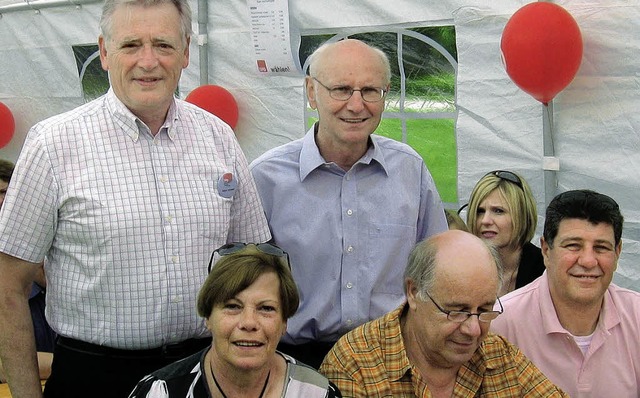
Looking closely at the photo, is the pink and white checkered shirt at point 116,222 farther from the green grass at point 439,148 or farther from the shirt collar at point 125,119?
the green grass at point 439,148

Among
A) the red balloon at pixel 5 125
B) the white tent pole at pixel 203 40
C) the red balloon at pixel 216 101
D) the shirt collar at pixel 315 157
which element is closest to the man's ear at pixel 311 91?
the shirt collar at pixel 315 157

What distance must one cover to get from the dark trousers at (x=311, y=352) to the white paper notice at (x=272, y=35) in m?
2.32

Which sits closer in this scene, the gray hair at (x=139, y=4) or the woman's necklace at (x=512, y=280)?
the gray hair at (x=139, y=4)

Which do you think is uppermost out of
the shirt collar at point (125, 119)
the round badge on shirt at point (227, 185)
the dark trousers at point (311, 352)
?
the shirt collar at point (125, 119)

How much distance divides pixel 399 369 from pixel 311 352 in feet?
1.36

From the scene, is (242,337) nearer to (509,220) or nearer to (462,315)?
(462,315)

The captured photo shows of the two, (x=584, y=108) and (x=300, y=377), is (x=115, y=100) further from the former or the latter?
(x=584, y=108)

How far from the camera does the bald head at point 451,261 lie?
97.0 inches

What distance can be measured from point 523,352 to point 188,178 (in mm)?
1283

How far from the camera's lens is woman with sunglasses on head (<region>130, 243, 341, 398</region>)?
231cm

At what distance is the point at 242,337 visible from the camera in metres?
2.31

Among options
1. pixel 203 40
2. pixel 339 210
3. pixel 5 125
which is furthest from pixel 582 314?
pixel 5 125

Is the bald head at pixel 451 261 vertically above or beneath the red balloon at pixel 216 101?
beneath

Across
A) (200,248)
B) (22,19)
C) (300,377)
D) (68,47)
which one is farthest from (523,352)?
(22,19)
